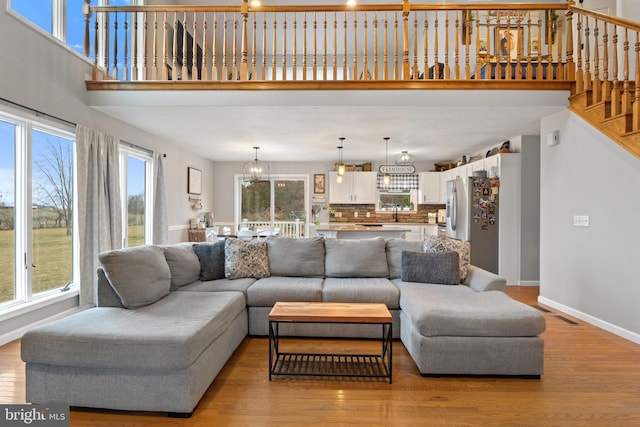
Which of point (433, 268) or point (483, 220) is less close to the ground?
point (483, 220)

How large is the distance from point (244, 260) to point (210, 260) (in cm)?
37

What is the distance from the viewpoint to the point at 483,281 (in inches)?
132

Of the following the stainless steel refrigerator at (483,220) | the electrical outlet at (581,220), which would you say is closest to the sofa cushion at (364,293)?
the electrical outlet at (581,220)

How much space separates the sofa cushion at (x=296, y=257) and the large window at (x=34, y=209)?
7.62 feet

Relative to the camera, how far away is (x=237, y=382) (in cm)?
248

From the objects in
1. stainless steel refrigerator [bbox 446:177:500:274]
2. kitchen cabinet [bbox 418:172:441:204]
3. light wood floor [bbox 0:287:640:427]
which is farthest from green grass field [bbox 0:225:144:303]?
kitchen cabinet [bbox 418:172:441:204]

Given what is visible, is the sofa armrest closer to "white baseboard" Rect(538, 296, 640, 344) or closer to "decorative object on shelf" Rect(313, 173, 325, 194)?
"white baseboard" Rect(538, 296, 640, 344)

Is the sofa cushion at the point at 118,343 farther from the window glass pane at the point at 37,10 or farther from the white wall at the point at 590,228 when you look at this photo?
the white wall at the point at 590,228

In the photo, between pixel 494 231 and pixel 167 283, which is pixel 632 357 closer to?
pixel 494 231

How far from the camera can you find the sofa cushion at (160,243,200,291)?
11.1 feet

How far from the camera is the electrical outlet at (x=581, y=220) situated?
12.8 feet

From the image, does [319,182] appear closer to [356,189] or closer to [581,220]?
[356,189]

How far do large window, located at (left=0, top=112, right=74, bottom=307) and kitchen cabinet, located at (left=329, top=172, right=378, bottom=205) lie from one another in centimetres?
575

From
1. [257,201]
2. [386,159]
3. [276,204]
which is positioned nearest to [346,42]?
[386,159]
